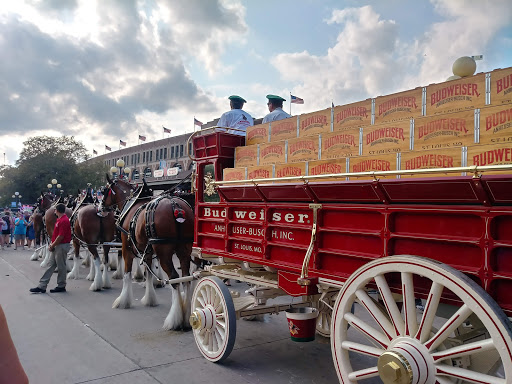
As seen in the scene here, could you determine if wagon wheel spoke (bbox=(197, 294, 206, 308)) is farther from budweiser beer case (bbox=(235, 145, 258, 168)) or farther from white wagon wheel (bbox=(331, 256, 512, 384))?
white wagon wheel (bbox=(331, 256, 512, 384))

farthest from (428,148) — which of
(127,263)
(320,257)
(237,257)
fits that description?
(127,263)

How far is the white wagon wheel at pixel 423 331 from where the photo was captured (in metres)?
2.20

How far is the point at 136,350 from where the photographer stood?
483 cm

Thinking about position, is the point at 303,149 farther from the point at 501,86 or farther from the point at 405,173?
the point at 501,86

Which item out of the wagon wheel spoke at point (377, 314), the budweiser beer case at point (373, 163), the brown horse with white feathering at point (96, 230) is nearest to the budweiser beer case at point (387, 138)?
the budweiser beer case at point (373, 163)

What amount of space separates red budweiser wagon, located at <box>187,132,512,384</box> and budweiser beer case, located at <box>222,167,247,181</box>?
156mm

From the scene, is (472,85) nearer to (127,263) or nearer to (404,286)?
(404,286)

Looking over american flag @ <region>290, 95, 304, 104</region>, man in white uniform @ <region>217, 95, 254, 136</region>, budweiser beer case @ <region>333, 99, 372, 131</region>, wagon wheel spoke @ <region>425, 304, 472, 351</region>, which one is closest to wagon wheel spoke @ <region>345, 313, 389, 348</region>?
wagon wheel spoke @ <region>425, 304, 472, 351</region>

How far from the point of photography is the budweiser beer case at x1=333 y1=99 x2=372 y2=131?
335 centimetres

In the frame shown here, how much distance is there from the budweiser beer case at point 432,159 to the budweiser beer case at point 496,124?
0.62 ft

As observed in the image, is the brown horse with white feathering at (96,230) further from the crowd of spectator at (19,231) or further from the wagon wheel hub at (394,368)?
the crowd of spectator at (19,231)

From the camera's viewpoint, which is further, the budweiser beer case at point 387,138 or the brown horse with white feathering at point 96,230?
the brown horse with white feathering at point 96,230

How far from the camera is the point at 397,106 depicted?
124 inches

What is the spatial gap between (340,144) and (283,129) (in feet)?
2.69
